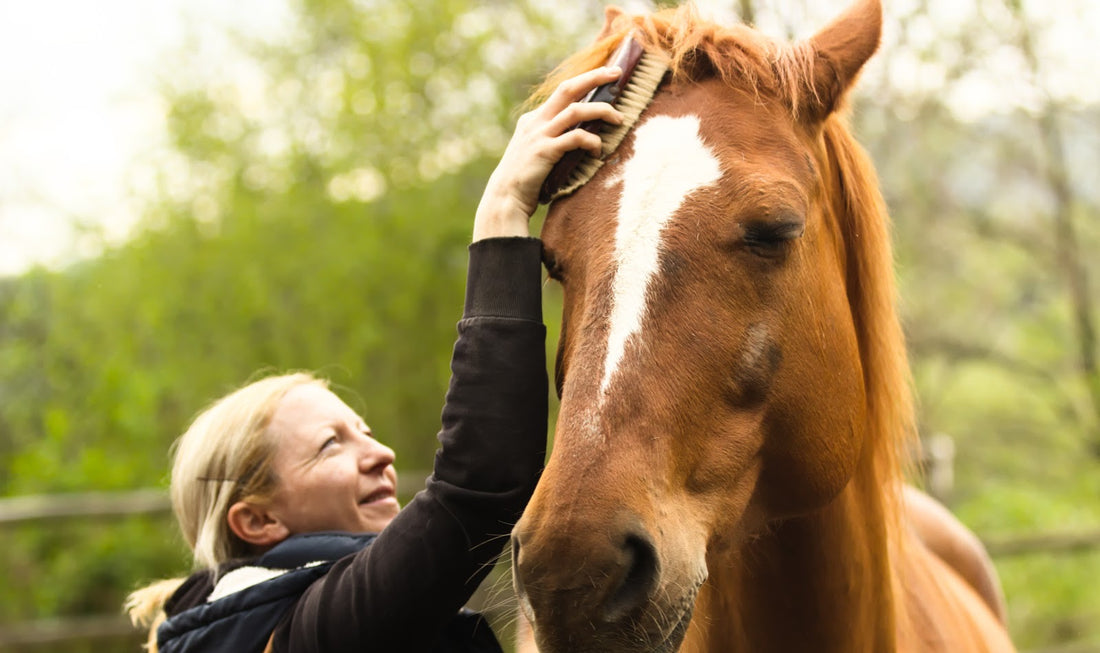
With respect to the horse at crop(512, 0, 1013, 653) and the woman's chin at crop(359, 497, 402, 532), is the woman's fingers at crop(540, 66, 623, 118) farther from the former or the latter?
the woman's chin at crop(359, 497, 402, 532)

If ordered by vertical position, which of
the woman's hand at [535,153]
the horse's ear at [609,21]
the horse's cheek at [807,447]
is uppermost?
the horse's ear at [609,21]

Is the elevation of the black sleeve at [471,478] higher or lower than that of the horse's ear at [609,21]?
lower

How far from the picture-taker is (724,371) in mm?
1417

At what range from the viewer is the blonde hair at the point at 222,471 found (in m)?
1.99

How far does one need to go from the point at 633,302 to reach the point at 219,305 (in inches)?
294

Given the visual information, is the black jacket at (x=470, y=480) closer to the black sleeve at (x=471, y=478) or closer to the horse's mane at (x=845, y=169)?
the black sleeve at (x=471, y=478)

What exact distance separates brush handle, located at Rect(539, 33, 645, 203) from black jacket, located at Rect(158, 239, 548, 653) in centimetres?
11

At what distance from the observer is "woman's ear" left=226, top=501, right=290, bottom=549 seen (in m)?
1.97

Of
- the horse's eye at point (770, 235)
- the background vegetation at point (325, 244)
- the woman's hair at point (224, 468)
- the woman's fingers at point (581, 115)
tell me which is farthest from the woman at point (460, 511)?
the background vegetation at point (325, 244)

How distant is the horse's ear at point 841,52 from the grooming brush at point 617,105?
29 centimetres

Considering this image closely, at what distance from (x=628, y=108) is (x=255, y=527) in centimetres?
120

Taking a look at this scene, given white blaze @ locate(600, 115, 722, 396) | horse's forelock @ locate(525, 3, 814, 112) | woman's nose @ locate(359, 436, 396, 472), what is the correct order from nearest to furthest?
white blaze @ locate(600, 115, 722, 396) → horse's forelock @ locate(525, 3, 814, 112) → woman's nose @ locate(359, 436, 396, 472)

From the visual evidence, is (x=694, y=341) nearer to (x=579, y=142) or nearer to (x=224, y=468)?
(x=579, y=142)

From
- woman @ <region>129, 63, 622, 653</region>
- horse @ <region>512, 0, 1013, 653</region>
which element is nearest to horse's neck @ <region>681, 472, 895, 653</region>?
horse @ <region>512, 0, 1013, 653</region>
